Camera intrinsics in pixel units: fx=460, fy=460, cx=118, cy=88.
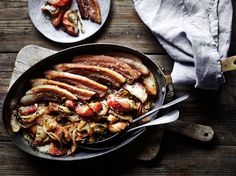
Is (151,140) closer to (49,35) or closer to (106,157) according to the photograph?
(106,157)

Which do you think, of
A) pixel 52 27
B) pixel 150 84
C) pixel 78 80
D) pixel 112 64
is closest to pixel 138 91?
pixel 150 84

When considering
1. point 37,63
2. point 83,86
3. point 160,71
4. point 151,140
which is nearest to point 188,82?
point 160,71

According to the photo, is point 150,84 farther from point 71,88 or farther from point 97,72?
point 71,88

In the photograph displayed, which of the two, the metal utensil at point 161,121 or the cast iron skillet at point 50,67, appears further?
the cast iron skillet at point 50,67

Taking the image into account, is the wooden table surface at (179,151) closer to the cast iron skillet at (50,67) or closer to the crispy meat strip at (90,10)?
the cast iron skillet at (50,67)

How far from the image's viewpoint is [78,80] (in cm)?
229

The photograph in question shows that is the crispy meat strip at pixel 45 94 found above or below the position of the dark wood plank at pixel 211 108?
above

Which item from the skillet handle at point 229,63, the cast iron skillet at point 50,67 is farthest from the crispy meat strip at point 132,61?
the skillet handle at point 229,63

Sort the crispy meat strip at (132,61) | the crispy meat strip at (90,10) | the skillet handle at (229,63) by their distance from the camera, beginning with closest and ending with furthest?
the skillet handle at (229,63)
the crispy meat strip at (132,61)
the crispy meat strip at (90,10)

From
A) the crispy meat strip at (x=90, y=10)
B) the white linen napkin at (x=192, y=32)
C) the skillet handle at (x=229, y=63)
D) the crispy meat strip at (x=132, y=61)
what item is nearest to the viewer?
the skillet handle at (x=229, y=63)

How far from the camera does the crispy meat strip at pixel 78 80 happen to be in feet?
7.47

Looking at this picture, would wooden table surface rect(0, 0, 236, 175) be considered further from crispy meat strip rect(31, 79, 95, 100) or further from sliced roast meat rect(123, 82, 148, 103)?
crispy meat strip rect(31, 79, 95, 100)

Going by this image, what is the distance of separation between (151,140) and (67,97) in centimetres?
47

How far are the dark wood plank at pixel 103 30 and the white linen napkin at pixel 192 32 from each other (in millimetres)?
111
